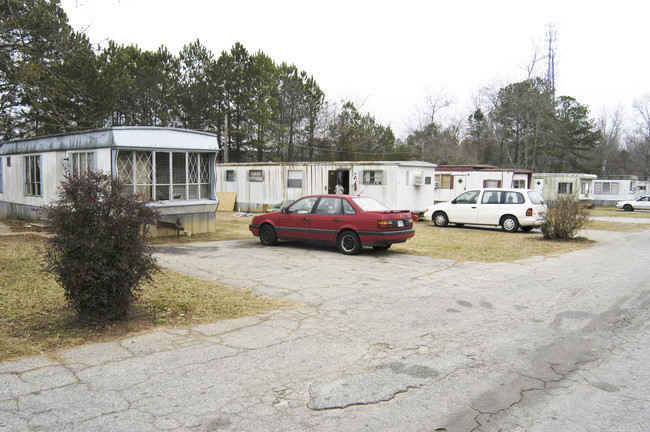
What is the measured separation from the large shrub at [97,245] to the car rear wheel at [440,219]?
15368 millimetres

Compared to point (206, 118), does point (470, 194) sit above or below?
below

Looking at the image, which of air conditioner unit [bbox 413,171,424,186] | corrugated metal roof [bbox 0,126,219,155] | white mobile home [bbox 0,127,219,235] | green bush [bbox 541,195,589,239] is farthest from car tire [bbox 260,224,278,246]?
air conditioner unit [bbox 413,171,424,186]

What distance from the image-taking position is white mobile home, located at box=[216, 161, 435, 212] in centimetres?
2081

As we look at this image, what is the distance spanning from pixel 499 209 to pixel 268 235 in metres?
9.39

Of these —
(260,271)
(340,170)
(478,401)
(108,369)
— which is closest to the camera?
(478,401)

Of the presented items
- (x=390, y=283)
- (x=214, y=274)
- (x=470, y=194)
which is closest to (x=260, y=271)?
(x=214, y=274)

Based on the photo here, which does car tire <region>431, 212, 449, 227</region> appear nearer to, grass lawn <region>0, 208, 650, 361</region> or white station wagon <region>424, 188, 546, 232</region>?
white station wagon <region>424, 188, 546, 232</region>

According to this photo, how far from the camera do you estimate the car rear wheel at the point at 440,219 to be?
63.5 feet

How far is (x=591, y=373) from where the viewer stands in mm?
4488

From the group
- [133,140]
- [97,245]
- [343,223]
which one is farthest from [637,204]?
[97,245]

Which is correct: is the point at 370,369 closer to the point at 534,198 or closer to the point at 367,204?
the point at 367,204

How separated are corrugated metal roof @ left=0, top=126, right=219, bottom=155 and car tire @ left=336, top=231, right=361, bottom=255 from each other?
5285mm

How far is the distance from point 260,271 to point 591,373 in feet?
19.8

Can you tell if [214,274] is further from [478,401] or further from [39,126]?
[39,126]
